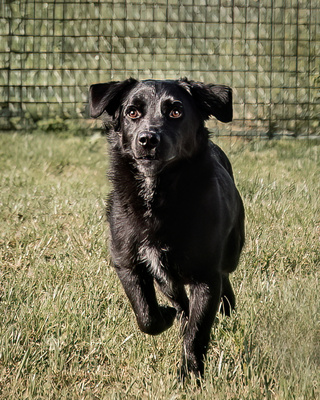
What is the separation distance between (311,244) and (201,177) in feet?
5.22

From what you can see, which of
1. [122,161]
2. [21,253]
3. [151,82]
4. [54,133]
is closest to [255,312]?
[122,161]

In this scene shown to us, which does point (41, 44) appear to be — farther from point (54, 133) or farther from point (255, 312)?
point (255, 312)

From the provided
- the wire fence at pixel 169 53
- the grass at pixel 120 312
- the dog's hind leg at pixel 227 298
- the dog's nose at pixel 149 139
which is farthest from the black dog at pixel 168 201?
the wire fence at pixel 169 53

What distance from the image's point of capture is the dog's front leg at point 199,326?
2.67 meters

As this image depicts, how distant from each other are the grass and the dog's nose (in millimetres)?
856

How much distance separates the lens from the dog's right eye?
291cm

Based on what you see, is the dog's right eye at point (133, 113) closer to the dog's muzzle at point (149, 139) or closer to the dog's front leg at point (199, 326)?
the dog's muzzle at point (149, 139)

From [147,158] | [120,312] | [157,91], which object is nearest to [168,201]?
[147,158]

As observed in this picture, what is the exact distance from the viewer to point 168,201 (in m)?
2.86

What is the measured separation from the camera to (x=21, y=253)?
414cm

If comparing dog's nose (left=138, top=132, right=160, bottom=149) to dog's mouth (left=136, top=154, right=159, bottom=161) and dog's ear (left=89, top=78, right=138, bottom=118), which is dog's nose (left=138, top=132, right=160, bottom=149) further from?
dog's ear (left=89, top=78, right=138, bottom=118)

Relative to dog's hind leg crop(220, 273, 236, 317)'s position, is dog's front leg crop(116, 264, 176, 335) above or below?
above

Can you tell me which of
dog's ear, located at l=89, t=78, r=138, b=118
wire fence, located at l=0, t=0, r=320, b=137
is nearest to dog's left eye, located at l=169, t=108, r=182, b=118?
dog's ear, located at l=89, t=78, r=138, b=118

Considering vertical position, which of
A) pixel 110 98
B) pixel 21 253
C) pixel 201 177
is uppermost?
pixel 110 98
